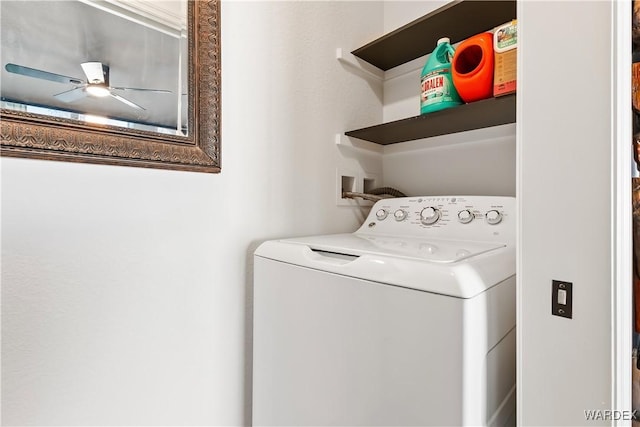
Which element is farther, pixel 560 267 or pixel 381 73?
pixel 381 73

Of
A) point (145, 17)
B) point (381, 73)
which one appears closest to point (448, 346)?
point (145, 17)

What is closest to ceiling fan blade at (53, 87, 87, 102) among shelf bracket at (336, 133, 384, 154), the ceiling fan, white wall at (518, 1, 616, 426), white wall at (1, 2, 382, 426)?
the ceiling fan

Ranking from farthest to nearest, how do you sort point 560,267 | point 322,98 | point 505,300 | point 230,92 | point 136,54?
point 322,98 → point 230,92 → point 136,54 → point 505,300 → point 560,267

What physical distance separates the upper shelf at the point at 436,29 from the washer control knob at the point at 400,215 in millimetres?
679

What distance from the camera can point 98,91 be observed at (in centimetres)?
79

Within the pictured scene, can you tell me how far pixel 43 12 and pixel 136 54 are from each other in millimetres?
190

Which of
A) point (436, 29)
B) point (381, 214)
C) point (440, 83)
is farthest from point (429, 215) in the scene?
point (436, 29)

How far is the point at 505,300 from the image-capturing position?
0.70 metres

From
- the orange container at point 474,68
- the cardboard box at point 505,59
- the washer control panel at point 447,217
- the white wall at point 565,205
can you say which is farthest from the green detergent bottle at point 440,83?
the white wall at point 565,205

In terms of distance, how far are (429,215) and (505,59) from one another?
515 mm

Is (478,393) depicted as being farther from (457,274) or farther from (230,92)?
(230,92)

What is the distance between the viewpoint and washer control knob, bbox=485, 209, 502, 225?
0.98 meters

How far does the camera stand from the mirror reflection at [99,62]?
71cm

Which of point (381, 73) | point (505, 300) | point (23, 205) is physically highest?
point (381, 73)
